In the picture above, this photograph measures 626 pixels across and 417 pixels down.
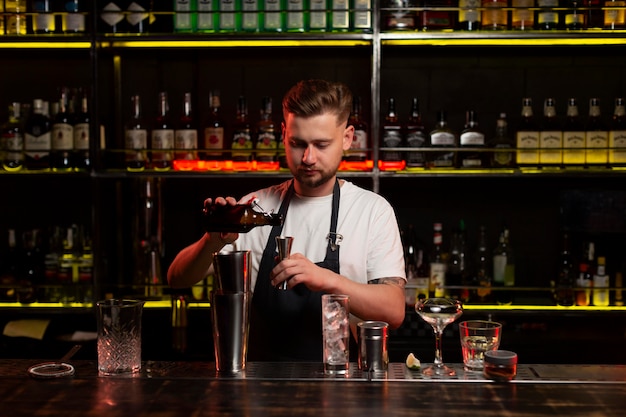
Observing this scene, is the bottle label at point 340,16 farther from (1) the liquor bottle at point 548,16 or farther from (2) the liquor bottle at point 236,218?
(2) the liquor bottle at point 236,218

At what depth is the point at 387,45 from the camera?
9.25 ft

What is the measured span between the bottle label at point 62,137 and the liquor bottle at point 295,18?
89 cm

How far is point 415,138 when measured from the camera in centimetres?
275

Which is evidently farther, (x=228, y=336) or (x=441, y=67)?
(x=441, y=67)

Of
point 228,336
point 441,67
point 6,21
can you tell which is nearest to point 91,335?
point 6,21

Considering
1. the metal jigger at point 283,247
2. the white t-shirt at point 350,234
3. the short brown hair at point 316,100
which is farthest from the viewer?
the white t-shirt at point 350,234

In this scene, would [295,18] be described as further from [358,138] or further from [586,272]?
[586,272]

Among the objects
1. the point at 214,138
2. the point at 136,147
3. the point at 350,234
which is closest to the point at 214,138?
the point at 214,138

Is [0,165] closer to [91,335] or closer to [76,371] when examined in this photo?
[91,335]

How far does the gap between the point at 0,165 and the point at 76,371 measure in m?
1.59

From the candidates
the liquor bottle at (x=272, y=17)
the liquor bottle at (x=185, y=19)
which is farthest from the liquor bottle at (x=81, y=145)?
the liquor bottle at (x=272, y=17)

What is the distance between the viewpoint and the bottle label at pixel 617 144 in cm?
267

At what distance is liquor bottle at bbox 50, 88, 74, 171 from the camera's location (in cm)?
273

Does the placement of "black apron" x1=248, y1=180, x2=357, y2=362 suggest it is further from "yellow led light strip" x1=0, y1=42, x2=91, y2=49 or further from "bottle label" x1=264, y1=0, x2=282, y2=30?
"yellow led light strip" x1=0, y1=42, x2=91, y2=49
